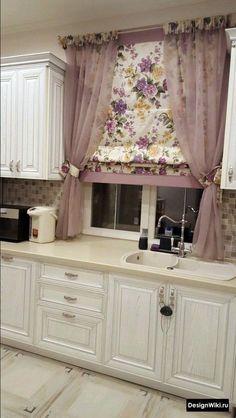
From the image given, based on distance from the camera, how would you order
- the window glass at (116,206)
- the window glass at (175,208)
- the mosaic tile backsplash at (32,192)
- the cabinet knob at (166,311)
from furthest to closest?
1. the mosaic tile backsplash at (32,192)
2. the window glass at (116,206)
3. the window glass at (175,208)
4. the cabinet knob at (166,311)

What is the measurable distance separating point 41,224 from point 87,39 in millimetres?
1511

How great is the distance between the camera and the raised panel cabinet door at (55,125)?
8.11ft

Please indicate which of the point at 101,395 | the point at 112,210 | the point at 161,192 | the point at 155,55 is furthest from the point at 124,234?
the point at 155,55

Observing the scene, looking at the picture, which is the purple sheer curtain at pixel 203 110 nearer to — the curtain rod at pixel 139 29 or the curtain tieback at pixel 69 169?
the curtain rod at pixel 139 29

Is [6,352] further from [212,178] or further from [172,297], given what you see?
[212,178]

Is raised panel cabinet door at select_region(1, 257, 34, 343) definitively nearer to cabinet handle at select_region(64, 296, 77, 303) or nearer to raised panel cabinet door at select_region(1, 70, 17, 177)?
cabinet handle at select_region(64, 296, 77, 303)

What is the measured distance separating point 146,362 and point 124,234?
41.2 inches

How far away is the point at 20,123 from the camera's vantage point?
8.30 feet

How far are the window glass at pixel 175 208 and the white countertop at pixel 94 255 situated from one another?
0.30 m

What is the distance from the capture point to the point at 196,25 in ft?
7.19

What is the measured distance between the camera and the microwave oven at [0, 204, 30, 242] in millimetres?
2516

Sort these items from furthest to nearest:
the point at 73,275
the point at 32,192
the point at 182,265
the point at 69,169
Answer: the point at 32,192
the point at 69,169
the point at 182,265
the point at 73,275

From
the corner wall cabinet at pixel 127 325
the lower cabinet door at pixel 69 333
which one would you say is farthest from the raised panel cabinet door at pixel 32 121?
the lower cabinet door at pixel 69 333

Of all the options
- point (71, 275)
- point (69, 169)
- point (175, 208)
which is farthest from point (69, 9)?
point (71, 275)
